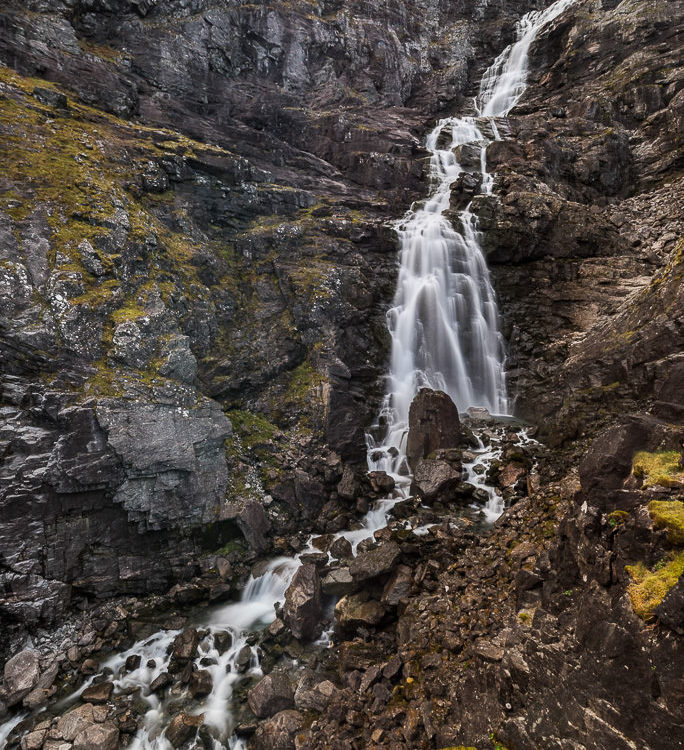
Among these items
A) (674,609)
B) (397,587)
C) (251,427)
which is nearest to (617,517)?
(674,609)

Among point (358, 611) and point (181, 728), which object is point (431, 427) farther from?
point (181, 728)

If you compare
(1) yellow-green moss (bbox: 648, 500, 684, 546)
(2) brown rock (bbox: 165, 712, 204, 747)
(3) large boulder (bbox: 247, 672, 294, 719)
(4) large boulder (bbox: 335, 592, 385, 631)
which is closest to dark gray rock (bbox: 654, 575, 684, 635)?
(1) yellow-green moss (bbox: 648, 500, 684, 546)

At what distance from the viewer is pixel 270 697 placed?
9.03 meters

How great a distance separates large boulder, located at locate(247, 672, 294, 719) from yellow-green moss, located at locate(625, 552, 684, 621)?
7.89 metres

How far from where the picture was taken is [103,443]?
1252cm

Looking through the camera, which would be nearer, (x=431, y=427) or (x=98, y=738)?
(x=98, y=738)

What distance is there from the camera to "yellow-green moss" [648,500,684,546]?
4762 mm

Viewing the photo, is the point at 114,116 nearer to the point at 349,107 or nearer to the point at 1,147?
the point at 1,147

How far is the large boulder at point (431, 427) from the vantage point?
1577cm

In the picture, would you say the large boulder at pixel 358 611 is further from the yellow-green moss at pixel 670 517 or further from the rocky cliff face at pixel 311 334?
the yellow-green moss at pixel 670 517

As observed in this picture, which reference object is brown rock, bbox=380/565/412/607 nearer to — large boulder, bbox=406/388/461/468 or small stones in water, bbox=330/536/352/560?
small stones in water, bbox=330/536/352/560

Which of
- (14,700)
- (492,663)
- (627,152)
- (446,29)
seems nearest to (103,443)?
(14,700)

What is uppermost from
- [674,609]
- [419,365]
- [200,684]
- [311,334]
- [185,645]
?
[311,334]

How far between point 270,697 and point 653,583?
8378mm
